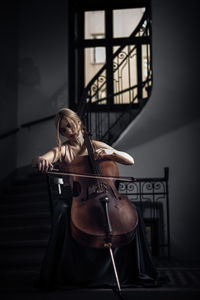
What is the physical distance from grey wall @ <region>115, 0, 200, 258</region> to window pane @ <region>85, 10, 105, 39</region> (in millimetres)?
2392

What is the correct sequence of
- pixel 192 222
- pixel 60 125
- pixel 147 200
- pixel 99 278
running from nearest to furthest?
1. pixel 99 278
2. pixel 60 125
3. pixel 192 222
4. pixel 147 200

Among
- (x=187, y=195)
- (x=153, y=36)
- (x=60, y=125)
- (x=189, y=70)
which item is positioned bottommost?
(x=187, y=195)

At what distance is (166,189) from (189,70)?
154 centimetres

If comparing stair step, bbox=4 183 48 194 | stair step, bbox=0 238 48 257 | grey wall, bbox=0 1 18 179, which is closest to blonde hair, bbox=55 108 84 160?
stair step, bbox=0 238 48 257

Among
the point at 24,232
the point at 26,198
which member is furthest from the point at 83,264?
the point at 26,198

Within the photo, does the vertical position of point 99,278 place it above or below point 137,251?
below

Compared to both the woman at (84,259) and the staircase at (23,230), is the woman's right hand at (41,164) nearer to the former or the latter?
the woman at (84,259)

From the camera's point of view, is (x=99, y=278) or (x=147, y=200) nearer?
(x=99, y=278)

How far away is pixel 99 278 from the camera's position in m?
2.14

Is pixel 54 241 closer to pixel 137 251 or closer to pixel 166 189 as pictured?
pixel 137 251

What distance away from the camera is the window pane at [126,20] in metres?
6.55

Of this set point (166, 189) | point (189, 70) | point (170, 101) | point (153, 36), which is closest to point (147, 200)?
point (166, 189)

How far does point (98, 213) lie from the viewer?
1.90m

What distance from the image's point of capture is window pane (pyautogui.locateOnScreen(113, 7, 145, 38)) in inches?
258
